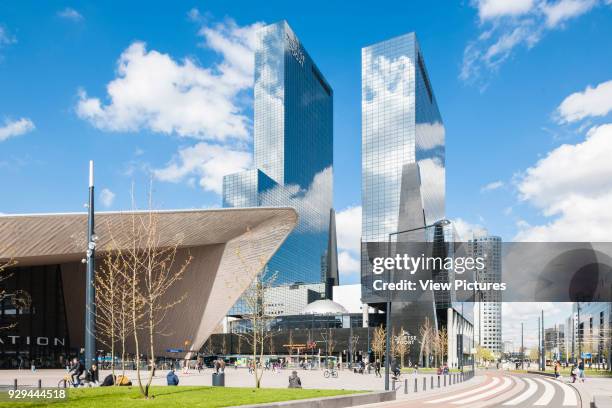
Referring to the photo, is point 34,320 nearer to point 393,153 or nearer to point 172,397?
point 172,397

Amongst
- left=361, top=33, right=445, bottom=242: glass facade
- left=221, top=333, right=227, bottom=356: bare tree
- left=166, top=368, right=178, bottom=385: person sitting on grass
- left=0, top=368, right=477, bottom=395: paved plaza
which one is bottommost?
Result: left=221, top=333, right=227, bottom=356: bare tree

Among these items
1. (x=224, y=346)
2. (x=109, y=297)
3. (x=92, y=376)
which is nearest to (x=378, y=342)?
(x=224, y=346)

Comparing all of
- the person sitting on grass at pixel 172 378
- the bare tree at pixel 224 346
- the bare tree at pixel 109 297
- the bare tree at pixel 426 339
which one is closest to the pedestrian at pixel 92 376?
the bare tree at pixel 109 297

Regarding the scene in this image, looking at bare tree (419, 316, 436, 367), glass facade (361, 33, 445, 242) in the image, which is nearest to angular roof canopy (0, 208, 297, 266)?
bare tree (419, 316, 436, 367)

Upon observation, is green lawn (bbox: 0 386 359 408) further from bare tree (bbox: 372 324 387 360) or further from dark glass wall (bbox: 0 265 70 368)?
bare tree (bbox: 372 324 387 360)

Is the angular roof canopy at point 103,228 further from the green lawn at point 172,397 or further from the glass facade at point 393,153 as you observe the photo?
the glass facade at point 393,153

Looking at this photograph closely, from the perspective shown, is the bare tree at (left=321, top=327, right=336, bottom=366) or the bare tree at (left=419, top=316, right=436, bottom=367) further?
the bare tree at (left=321, top=327, right=336, bottom=366)

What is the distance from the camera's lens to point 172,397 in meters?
20.8

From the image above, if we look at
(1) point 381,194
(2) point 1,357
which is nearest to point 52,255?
(2) point 1,357

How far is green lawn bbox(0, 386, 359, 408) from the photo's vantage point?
1794 centimetres

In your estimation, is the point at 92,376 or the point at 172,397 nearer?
the point at 172,397

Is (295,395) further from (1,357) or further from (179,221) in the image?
(1,357)

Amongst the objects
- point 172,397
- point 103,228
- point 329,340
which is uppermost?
point 103,228

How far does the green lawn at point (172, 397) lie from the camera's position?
17938 millimetres
